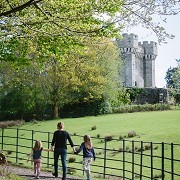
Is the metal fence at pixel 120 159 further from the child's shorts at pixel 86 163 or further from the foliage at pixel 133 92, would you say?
the foliage at pixel 133 92

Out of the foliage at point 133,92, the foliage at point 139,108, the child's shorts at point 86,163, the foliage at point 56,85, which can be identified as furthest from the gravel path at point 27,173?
the foliage at point 133,92

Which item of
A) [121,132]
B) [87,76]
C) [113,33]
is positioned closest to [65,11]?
[113,33]

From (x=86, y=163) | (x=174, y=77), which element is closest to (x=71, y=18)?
A: (x=86, y=163)

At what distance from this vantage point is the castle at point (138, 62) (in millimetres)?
92312

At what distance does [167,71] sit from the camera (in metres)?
122

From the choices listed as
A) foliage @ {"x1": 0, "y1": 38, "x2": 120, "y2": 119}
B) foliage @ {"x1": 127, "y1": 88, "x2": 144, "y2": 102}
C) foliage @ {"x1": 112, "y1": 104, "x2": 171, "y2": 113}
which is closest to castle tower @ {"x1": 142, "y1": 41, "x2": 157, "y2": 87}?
foliage @ {"x1": 127, "y1": 88, "x2": 144, "y2": 102}

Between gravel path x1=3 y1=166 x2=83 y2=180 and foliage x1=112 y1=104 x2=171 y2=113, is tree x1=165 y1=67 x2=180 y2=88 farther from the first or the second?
gravel path x1=3 y1=166 x2=83 y2=180

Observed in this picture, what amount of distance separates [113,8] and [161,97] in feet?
160

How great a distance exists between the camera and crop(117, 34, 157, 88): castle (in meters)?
92.3

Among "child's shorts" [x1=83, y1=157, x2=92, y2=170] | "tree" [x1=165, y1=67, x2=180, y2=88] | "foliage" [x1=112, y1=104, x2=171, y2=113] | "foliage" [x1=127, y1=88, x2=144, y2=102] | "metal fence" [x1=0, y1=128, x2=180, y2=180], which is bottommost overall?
"metal fence" [x1=0, y1=128, x2=180, y2=180]

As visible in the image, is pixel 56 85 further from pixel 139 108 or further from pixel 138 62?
pixel 138 62

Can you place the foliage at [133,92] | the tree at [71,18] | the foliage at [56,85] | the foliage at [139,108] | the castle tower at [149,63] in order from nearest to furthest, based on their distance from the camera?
the tree at [71,18], the foliage at [56,85], the foliage at [139,108], the foliage at [133,92], the castle tower at [149,63]

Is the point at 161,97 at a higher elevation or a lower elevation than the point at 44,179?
higher

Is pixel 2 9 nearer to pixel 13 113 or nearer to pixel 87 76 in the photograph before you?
pixel 87 76
